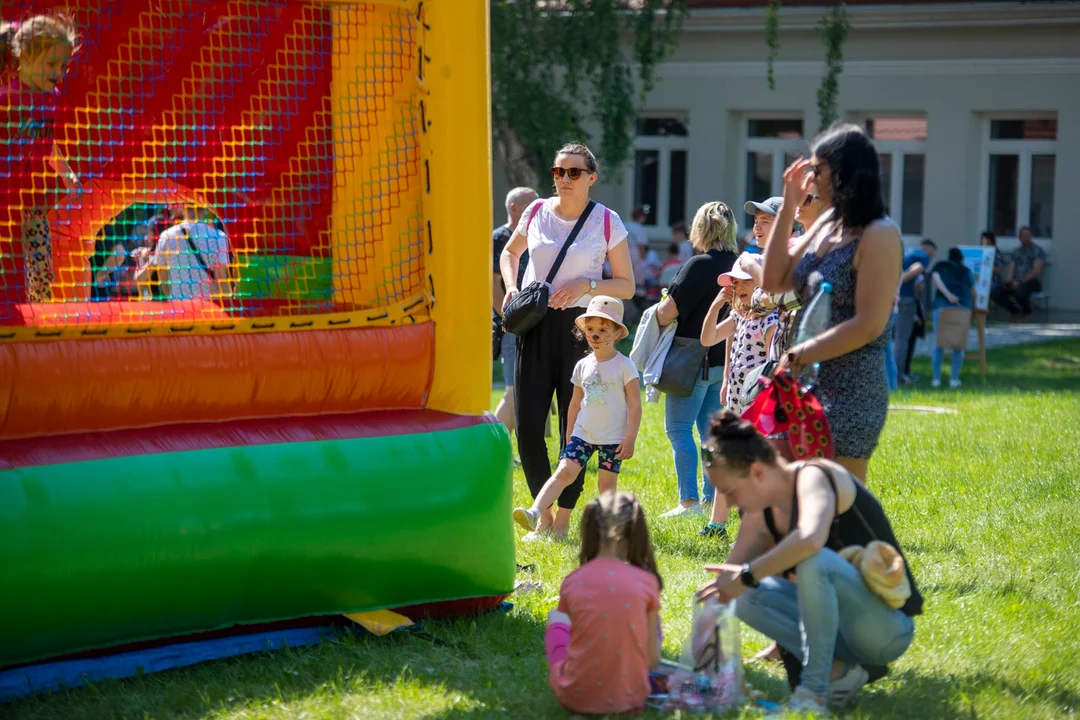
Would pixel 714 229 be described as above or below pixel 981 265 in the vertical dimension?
above

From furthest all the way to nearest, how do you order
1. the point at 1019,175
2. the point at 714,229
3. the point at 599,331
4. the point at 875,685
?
1. the point at 1019,175
2. the point at 714,229
3. the point at 599,331
4. the point at 875,685

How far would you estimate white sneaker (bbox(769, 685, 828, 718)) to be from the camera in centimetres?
400

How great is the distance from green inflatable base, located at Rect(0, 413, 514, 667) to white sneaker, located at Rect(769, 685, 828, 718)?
5.08 ft

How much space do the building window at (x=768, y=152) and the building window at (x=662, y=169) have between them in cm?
122

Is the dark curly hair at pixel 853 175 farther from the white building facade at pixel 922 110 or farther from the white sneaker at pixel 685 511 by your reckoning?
the white building facade at pixel 922 110

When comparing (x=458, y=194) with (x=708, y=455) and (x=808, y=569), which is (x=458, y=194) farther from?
(x=808, y=569)

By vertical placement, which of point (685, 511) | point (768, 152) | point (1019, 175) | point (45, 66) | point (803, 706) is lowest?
point (685, 511)

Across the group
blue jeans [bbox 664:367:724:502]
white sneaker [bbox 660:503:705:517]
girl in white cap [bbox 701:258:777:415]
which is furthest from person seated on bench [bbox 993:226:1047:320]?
girl in white cap [bbox 701:258:777:415]

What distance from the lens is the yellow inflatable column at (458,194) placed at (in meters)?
5.18

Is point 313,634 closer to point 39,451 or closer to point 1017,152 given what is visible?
point 39,451

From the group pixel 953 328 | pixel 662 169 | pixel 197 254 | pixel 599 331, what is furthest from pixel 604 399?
pixel 662 169

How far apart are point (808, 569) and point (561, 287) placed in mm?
2685

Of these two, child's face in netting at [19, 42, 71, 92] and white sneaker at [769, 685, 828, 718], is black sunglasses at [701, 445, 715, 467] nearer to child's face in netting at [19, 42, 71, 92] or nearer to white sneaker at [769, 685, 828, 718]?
white sneaker at [769, 685, 828, 718]

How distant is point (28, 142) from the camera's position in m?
5.00
